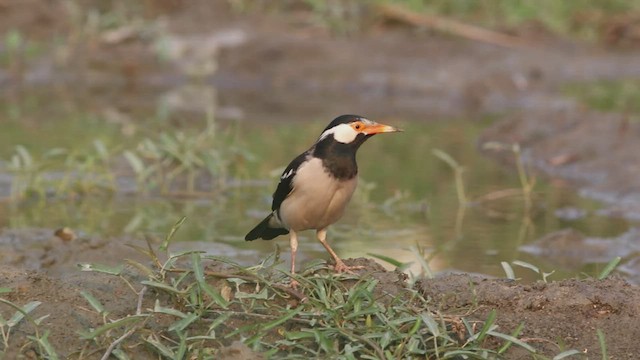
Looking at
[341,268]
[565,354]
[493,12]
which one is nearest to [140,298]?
[341,268]

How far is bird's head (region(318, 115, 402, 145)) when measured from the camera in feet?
19.7

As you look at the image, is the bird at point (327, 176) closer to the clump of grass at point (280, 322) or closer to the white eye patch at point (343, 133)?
the white eye patch at point (343, 133)

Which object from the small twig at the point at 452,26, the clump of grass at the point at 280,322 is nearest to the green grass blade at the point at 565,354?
the clump of grass at the point at 280,322

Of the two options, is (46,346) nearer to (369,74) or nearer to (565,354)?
(565,354)

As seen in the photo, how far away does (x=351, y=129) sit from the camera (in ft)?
19.8

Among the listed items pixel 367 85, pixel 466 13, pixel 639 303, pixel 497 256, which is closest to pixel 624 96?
pixel 367 85

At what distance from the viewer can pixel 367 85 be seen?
57.7ft

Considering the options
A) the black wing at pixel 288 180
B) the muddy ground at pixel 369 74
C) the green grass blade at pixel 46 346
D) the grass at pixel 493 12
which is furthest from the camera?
the grass at pixel 493 12

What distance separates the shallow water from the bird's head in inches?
49.6

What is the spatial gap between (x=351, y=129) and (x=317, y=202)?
1.22ft

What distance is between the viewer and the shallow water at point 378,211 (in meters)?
8.59

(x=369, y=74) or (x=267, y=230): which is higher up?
(x=267, y=230)

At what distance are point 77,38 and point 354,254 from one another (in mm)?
10741

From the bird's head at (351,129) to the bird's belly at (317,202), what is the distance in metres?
0.19
